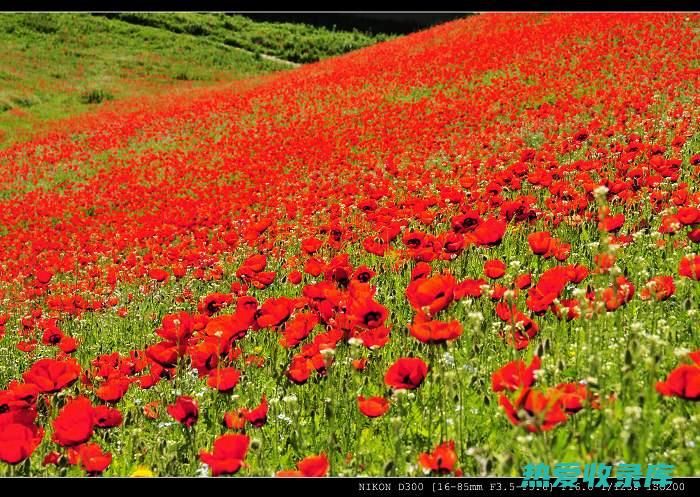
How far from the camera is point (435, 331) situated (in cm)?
223

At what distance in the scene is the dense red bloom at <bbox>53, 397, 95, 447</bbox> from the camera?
2.29m

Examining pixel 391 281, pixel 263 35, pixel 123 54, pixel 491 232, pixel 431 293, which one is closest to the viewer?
pixel 431 293

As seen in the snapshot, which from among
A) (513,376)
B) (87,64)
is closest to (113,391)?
(513,376)

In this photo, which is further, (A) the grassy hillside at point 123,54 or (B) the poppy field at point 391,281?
(A) the grassy hillside at point 123,54

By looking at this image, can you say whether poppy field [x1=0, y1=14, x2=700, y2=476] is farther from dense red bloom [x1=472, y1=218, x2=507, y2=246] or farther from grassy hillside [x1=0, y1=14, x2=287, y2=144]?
grassy hillside [x1=0, y1=14, x2=287, y2=144]

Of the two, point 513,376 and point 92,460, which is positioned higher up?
point 513,376

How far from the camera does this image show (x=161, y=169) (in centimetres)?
1648

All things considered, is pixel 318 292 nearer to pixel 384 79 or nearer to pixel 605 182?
pixel 605 182

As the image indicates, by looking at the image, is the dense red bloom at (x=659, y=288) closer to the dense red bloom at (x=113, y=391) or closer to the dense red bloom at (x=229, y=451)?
the dense red bloom at (x=229, y=451)

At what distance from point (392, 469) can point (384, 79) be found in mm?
17974

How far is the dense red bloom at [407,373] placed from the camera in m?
2.19

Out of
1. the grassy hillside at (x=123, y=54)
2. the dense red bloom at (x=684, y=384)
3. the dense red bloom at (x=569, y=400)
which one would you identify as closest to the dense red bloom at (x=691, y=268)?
the dense red bloom at (x=684, y=384)

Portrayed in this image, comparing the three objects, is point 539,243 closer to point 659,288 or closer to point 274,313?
point 659,288

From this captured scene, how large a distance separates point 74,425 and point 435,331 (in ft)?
4.76
